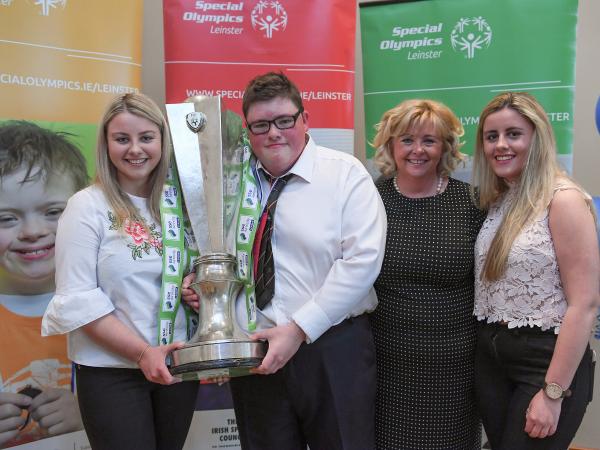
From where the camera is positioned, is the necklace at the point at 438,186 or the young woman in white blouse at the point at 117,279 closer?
the young woman in white blouse at the point at 117,279

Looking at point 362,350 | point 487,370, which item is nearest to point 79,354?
point 362,350

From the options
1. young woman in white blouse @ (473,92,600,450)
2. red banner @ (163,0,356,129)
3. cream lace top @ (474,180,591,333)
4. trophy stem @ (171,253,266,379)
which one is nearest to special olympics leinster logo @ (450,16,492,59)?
red banner @ (163,0,356,129)

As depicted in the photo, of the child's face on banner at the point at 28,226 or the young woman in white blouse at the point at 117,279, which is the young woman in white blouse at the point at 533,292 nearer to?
the young woman in white blouse at the point at 117,279

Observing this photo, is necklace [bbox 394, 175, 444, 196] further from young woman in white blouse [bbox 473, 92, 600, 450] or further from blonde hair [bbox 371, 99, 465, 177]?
young woman in white blouse [bbox 473, 92, 600, 450]

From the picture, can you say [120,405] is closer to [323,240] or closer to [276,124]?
[323,240]

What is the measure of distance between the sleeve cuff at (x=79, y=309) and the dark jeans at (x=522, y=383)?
1092mm

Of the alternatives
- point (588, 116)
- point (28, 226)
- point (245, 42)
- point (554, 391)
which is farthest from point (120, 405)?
point (588, 116)

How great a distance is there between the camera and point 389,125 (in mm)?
2020

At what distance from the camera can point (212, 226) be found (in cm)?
159

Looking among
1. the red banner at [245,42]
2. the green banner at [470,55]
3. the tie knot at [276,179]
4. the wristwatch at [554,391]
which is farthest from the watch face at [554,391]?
the red banner at [245,42]

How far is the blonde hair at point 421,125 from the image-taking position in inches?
77.0

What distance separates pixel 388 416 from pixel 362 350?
290 mm

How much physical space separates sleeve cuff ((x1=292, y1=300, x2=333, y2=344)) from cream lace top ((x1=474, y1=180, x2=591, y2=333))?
0.51 meters

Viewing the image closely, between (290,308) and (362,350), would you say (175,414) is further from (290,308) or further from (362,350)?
(362,350)
